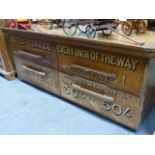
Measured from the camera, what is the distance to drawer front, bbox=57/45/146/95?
797 mm

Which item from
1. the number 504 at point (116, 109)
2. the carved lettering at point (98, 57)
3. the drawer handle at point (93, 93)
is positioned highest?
the carved lettering at point (98, 57)

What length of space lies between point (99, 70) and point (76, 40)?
19 cm

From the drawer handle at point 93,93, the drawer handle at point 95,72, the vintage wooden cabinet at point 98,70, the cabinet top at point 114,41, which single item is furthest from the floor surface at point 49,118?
the cabinet top at point 114,41

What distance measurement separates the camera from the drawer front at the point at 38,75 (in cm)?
120

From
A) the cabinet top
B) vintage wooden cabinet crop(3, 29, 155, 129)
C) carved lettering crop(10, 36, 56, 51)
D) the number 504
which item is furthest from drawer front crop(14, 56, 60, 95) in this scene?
the number 504

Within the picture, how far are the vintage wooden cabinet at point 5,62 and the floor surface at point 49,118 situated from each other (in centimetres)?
24

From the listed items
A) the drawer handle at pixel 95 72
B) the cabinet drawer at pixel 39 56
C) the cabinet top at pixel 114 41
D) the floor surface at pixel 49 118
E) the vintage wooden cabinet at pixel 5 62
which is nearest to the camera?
the cabinet top at pixel 114 41

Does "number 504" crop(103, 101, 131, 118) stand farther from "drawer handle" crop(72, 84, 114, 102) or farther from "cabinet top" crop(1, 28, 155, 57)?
"cabinet top" crop(1, 28, 155, 57)

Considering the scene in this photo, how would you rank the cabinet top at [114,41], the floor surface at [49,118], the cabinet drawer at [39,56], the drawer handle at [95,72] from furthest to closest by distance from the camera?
the cabinet drawer at [39,56]
the floor surface at [49,118]
the drawer handle at [95,72]
the cabinet top at [114,41]

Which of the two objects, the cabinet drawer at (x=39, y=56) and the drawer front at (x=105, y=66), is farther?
the cabinet drawer at (x=39, y=56)

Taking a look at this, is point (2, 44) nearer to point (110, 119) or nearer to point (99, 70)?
point (99, 70)

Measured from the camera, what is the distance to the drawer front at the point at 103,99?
2.90 ft

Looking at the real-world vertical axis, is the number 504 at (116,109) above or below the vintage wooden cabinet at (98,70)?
below

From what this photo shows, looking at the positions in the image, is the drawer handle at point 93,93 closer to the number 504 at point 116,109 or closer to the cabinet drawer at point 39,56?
the number 504 at point 116,109
